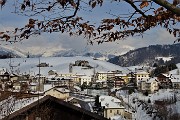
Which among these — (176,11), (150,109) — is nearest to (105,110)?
(150,109)

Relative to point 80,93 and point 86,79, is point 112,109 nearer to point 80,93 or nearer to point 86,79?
point 80,93

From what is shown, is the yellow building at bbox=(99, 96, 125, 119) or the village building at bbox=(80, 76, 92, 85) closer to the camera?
the yellow building at bbox=(99, 96, 125, 119)

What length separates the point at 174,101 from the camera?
45.3m

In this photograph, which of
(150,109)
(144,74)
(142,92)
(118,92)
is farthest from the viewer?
(144,74)

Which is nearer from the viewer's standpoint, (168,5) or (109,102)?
(168,5)

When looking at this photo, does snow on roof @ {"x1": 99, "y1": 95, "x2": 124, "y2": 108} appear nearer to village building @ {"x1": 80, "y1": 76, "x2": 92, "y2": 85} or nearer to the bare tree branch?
the bare tree branch

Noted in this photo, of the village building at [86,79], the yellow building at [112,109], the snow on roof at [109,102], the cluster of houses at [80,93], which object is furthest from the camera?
the village building at [86,79]

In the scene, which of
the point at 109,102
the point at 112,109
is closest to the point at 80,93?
the point at 109,102

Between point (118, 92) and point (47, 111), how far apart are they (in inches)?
2341

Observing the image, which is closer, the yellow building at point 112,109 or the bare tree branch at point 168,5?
the bare tree branch at point 168,5

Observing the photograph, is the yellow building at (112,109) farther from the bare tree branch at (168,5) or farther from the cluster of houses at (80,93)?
the bare tree branch at (168,5)

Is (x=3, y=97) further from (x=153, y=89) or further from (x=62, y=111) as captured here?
(x=153, y=89)

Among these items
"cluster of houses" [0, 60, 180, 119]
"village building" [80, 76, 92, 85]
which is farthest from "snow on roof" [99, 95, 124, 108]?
"village building" [80, 76, 92, 85]

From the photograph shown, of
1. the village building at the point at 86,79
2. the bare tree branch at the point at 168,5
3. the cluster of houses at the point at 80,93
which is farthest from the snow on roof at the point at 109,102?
the village building at the point at 86,79
